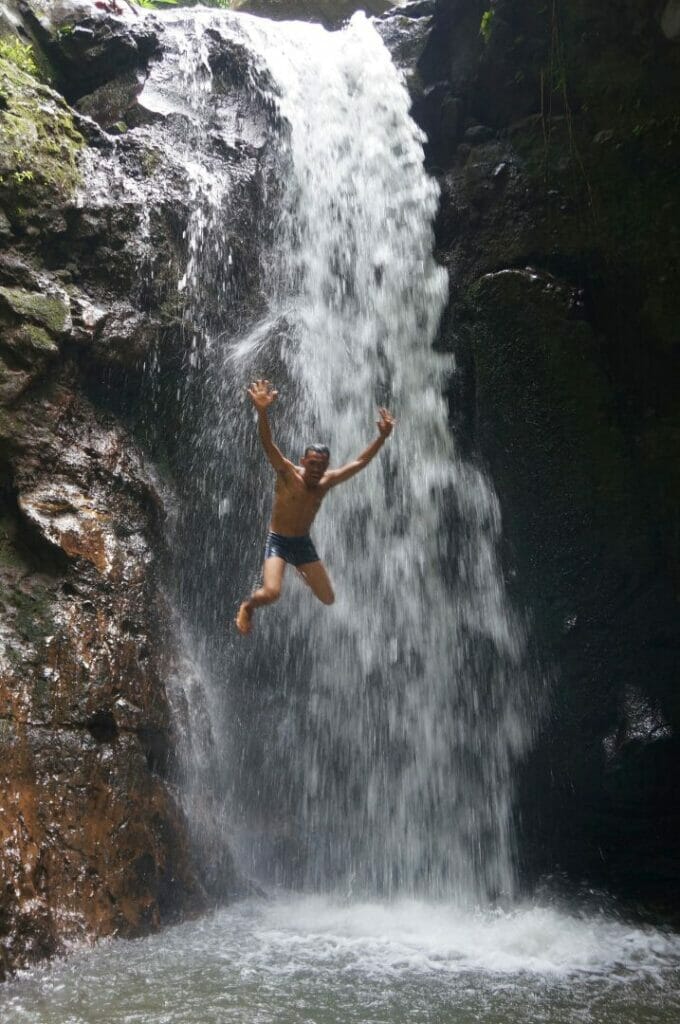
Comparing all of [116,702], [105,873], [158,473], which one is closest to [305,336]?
[158,473]

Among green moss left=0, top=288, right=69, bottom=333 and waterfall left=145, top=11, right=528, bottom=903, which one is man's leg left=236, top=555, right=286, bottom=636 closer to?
waterfall left=145, top=11, right=528, bottom=903

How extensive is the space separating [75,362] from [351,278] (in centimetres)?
318

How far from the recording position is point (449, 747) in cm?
780

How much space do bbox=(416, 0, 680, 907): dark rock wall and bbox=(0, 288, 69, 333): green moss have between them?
144 inches

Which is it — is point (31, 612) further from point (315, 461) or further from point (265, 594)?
point (315, 461)

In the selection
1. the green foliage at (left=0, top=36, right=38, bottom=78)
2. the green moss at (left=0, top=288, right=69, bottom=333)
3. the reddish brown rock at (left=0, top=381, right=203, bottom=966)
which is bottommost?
the reddish brown rock at (left=0, top=381, right=203, bottom=966)

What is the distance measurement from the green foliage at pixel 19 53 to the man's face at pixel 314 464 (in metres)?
4.96

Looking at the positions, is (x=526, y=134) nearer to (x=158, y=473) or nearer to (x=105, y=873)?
(x=158, y=473)

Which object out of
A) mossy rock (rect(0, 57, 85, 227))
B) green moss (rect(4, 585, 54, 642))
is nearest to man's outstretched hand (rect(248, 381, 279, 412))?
green moss (rect(4, 585, 54, 642))

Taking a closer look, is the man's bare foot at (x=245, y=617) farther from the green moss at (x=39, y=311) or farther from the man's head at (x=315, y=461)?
the green moss at (x=39, y=311)

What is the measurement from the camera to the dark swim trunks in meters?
5.83

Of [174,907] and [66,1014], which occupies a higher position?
[174,907]

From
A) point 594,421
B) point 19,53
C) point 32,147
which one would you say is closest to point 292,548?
point 594,421

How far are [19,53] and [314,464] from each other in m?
5.48
